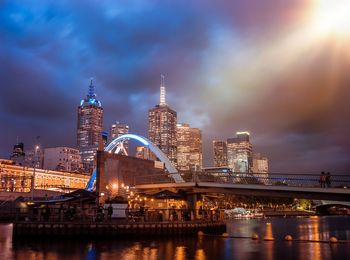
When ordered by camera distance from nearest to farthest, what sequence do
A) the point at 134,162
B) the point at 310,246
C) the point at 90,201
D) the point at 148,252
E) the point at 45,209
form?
1. the point at 148,252
2. the point at 310,246
3. the point at 45,209
4. the point at 90,201
5. the point at 134,162

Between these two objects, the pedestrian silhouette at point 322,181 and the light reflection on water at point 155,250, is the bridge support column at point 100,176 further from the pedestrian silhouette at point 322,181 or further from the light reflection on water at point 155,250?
the pedestrian silhouette at point 322,181

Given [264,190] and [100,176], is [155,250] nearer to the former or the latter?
[264,190]

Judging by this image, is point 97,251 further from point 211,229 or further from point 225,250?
point 211,229

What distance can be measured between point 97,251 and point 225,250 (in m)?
→ 12.1

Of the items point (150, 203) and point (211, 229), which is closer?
point (211, 229)

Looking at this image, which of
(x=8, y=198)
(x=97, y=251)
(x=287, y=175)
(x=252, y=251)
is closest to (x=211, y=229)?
(x=287, y=175)

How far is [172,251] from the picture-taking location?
37719 millimetres

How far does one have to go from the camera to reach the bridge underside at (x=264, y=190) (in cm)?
4887

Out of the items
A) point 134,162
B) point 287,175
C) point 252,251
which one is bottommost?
point 252,251

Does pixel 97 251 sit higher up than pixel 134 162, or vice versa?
pixel 134 162

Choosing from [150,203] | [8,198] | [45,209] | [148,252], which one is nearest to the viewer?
[148,252]

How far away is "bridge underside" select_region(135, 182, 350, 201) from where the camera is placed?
48872mm

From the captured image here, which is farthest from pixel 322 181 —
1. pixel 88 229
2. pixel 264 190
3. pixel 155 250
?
pixel 88 229

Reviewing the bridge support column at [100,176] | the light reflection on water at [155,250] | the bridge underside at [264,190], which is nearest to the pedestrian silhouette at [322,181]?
the bridge underside at [264,190]
